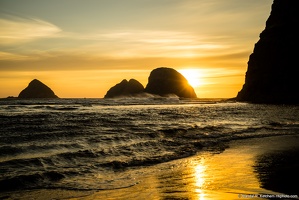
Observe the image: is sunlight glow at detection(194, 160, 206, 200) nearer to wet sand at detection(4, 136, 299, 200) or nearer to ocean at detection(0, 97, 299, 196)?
wet sand at detection(4, 136, 299, 200)

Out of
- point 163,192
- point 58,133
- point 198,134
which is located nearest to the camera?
point 163,192

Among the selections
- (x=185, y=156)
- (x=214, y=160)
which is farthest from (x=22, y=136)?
(x=214, y=160)

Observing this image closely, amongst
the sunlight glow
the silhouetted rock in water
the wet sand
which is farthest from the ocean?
the silhouetted rock in water

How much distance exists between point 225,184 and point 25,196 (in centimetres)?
574

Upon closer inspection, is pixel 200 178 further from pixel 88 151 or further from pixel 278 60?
pixel 278 60

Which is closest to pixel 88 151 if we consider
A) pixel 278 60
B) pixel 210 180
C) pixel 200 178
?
pixel 200 178

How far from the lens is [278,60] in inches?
3851

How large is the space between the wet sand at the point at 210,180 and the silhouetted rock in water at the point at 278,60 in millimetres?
88529

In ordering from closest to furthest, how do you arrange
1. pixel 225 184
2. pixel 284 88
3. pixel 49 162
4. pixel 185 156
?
1. pixel 225 184
2. pixel 49 162
3. pixel 185 156
4. pixel 284 88

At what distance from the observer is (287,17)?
325 ft

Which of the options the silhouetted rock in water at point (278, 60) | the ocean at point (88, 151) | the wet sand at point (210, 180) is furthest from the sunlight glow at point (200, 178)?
the silhouetted rock in water at point (278, 60)

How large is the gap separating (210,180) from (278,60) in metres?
99.3

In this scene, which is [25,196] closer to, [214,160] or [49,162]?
[49,162]

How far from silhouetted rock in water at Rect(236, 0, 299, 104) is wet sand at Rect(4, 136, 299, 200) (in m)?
88.5
